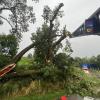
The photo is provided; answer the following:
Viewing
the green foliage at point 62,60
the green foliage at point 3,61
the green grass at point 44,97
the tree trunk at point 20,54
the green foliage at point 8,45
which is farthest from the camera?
the green foliage at point 8,45

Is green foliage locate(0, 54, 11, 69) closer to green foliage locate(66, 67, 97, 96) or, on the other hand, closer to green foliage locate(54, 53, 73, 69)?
green foliage locate(54, 53, 73, 69)

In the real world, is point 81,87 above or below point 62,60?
below

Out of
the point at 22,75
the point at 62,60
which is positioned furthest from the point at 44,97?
the point at 62,60

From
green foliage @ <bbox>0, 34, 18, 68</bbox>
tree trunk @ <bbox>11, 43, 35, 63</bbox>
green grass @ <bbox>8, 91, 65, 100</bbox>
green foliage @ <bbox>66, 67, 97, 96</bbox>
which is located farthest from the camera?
green foliage @ <bbox>0, 34, 18, 68</bbox>

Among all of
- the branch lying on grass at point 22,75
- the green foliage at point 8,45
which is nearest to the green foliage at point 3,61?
the branch lying on grass at point 22,75

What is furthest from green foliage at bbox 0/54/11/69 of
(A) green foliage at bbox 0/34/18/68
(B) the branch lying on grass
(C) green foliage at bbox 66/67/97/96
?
(C) green foliage at bbox 66/67/97/96

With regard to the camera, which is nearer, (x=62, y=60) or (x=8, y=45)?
(x=62, y=60)

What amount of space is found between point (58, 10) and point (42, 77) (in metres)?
4.89

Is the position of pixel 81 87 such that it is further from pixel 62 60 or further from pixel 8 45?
pixel 8 45

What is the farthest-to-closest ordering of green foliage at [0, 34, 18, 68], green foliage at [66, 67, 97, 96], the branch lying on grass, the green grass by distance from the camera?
green foliage at [0, 34, 18, 68] < the branch lying on grass < the green grass < green foliage at [66, 67, 97, 96]

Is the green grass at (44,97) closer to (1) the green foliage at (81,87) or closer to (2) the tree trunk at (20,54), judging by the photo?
(1) the green foliage at (81,87)

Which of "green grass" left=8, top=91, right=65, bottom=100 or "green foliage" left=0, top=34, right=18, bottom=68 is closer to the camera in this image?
"green grass" left=8, top=91, right=65, bottom=100

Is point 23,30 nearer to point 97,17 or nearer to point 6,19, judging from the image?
point 6,19

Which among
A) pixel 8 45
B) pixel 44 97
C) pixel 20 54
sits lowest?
pixel 44 97
